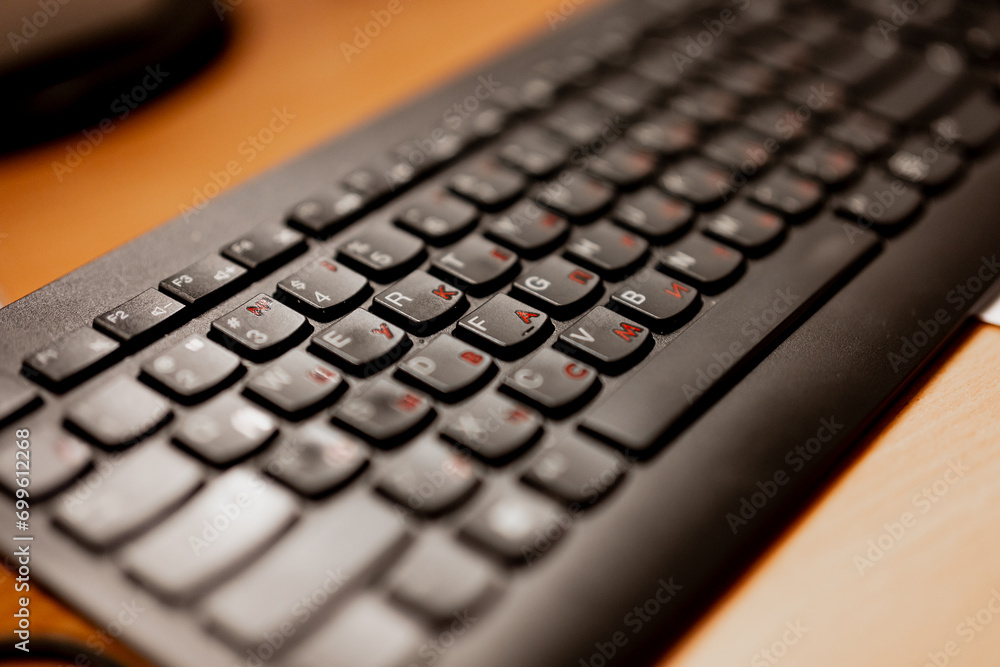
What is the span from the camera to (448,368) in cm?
26

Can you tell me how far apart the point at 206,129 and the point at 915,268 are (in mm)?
375

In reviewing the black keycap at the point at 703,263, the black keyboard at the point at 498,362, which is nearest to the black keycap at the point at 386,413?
the black keyboard at the point at 498,362

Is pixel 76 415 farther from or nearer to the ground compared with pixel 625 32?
nearer to the ground

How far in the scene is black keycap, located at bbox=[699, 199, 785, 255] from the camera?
322mm

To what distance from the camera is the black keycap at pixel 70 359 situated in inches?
10.0

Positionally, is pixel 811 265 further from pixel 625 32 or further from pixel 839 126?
pixel 625 32

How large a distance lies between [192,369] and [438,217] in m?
0.12

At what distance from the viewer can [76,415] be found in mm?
241

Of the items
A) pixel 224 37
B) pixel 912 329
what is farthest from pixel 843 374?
pixel 224 37

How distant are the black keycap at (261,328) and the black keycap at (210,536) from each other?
0.05 meters

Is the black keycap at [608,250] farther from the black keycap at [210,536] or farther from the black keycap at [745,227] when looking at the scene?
the black keycap at [210,536]

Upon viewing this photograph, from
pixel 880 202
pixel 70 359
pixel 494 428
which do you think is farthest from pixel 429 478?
pixel 880 202

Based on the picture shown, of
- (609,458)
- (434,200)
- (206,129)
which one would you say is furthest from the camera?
(206,129)

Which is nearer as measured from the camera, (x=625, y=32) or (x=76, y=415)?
(x=76, y=415)
